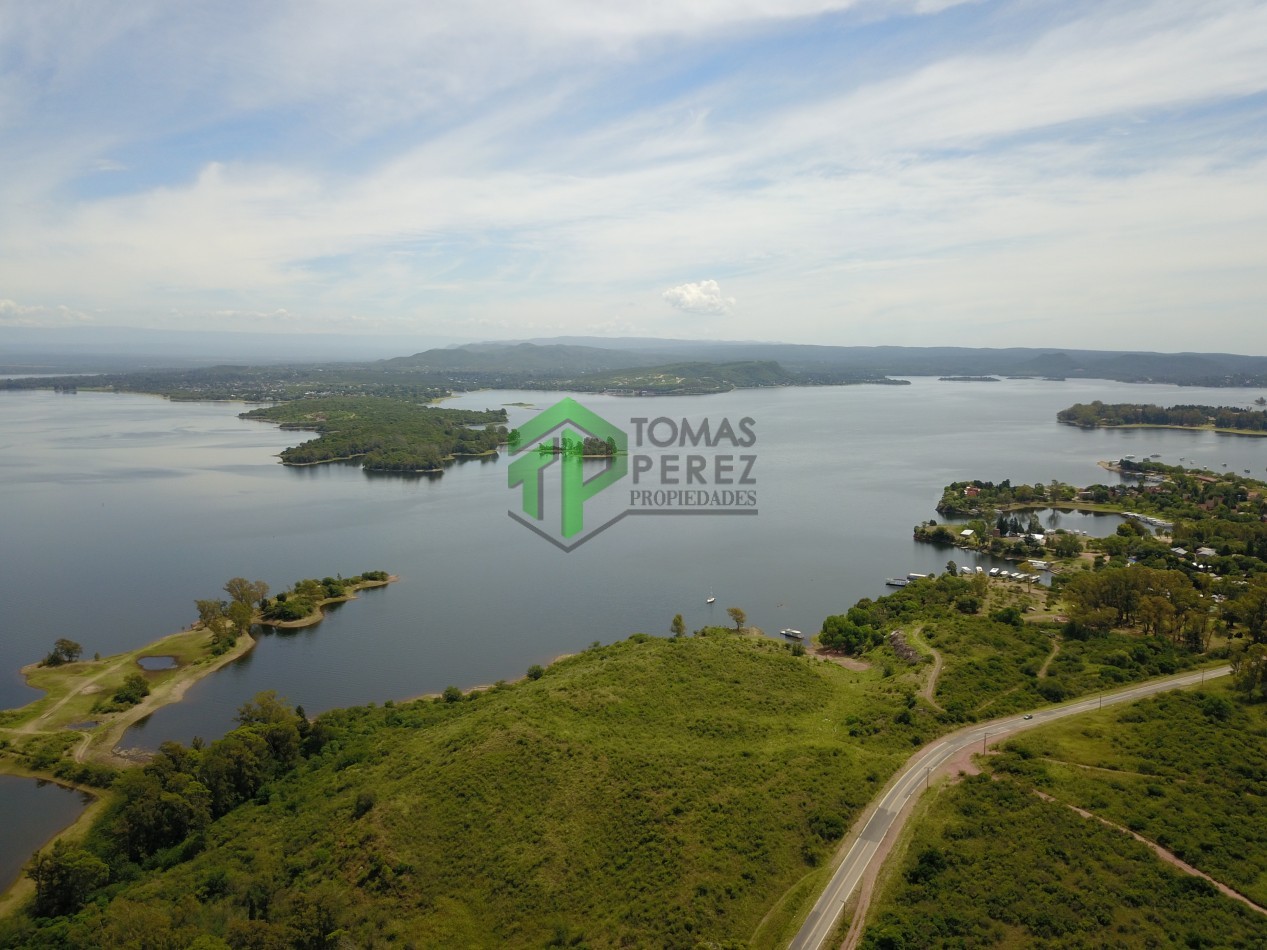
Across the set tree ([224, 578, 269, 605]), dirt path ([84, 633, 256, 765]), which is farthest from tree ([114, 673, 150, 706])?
tree ([224, 578, 269, 605])

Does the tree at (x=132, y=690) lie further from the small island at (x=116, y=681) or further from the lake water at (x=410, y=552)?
the lake water at (x=410, y=552)

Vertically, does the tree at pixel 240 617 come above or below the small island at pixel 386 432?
below

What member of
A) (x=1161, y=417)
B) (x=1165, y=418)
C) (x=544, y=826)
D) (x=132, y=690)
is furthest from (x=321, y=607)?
(x=1165, y=418)

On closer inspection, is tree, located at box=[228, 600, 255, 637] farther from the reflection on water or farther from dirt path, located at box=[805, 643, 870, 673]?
dirt path, located at box=[805, 643, 870, 673]

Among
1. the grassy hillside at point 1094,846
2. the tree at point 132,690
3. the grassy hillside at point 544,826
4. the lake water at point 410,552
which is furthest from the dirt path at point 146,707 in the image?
the grassy hillside at point 1094,846

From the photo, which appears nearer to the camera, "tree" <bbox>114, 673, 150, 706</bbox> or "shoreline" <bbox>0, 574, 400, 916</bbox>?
"shoreline" <bbox>0, 574, 400, 916</bbox>
